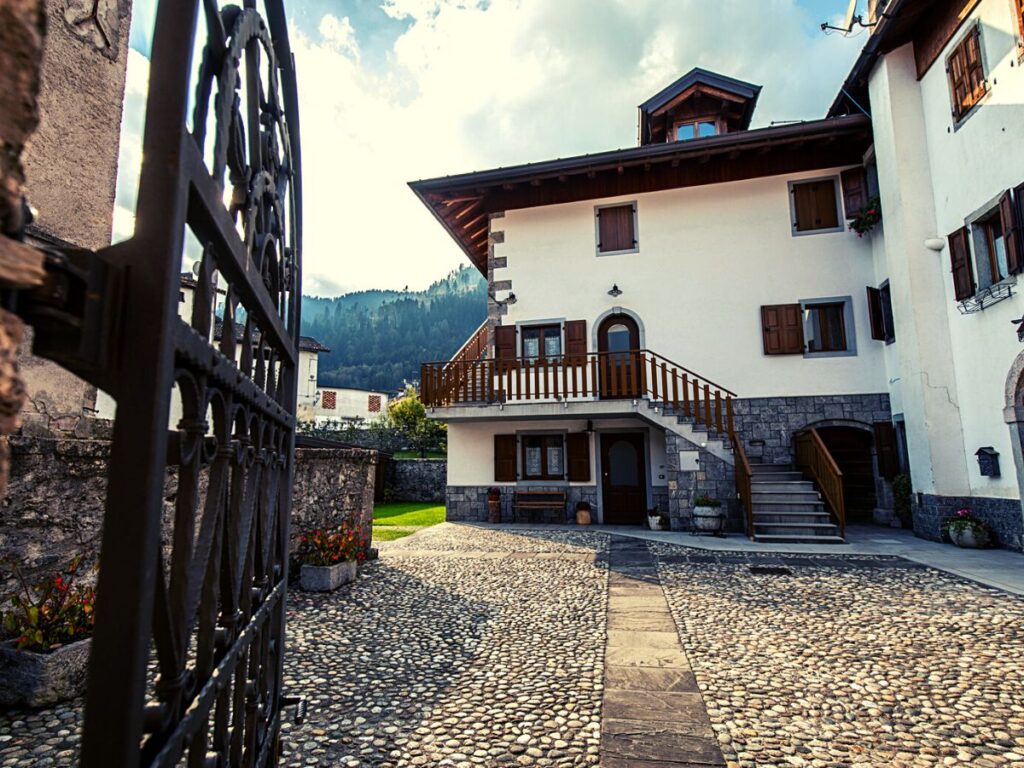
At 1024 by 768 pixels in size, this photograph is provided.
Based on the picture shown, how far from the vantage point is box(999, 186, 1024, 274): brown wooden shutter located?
6.95 metres

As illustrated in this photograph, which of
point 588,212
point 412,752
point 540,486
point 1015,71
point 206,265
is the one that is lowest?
point 412,752

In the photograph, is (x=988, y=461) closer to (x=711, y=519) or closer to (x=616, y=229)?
(x=711, y=519)

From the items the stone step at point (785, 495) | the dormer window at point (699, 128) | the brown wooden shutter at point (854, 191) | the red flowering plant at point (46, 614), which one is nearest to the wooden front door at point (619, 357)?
the stone step at point (785, 495)

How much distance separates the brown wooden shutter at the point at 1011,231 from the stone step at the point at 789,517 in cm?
435

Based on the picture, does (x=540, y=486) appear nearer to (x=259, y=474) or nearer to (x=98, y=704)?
(x=259, y=474)

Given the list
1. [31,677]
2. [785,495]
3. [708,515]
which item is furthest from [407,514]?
[31,677]

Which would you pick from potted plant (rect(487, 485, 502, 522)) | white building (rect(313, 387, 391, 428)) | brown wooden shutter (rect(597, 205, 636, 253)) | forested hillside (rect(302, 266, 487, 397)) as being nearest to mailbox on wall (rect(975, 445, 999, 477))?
brown wooden shutter (rect(597, 205, 636, 253))

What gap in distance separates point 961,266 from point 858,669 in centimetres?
749

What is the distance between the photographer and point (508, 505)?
12180 millimetres

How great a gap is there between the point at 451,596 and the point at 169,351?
17.0ft

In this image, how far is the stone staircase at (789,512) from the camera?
858 cm

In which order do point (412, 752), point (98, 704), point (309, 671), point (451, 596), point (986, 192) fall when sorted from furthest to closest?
point (986, 192) → point (451, 596) → point (309, 671) → point (412, 752) → point (98, 704)

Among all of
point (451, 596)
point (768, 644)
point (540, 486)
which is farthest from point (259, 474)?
point (540, 486)

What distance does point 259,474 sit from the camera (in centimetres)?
161
